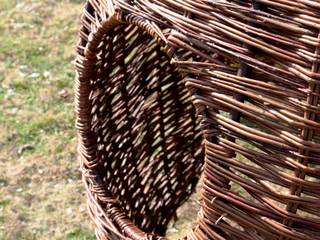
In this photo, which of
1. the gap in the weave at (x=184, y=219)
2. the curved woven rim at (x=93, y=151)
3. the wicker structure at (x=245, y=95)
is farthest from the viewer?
the gap in the weave at (x=184, y=219)

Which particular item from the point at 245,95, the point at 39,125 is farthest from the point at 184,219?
the point at 245,95

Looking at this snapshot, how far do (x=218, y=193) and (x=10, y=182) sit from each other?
1797 mm

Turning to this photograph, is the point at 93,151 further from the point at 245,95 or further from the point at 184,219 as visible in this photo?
the point at 184,219

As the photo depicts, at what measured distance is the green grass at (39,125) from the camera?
290 centimetres

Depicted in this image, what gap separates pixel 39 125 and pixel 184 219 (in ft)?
3.20

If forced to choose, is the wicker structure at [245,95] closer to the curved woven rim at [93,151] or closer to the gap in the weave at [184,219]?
the curved woven rim at [93,151]

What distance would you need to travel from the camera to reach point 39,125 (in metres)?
3.41

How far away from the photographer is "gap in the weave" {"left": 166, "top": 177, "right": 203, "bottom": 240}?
2.84m

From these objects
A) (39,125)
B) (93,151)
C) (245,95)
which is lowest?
(39,125)

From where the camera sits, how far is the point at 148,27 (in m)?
1.58

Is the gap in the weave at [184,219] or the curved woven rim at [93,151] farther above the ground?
the curved woven rim at [93,151]

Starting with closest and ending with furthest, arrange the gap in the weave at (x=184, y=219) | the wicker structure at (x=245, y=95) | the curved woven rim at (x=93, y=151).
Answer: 1. the wicker structure at (x=245, y=95)
2. the curved woven rim at (x=93, y=151)
3. the gap in the weave at (x=184, y=219)

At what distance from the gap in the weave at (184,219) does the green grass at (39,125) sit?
35 cm

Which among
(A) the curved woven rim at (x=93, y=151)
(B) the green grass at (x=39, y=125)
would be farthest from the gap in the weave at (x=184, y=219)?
(A) the curved woven rim at (x=93, y=151)
